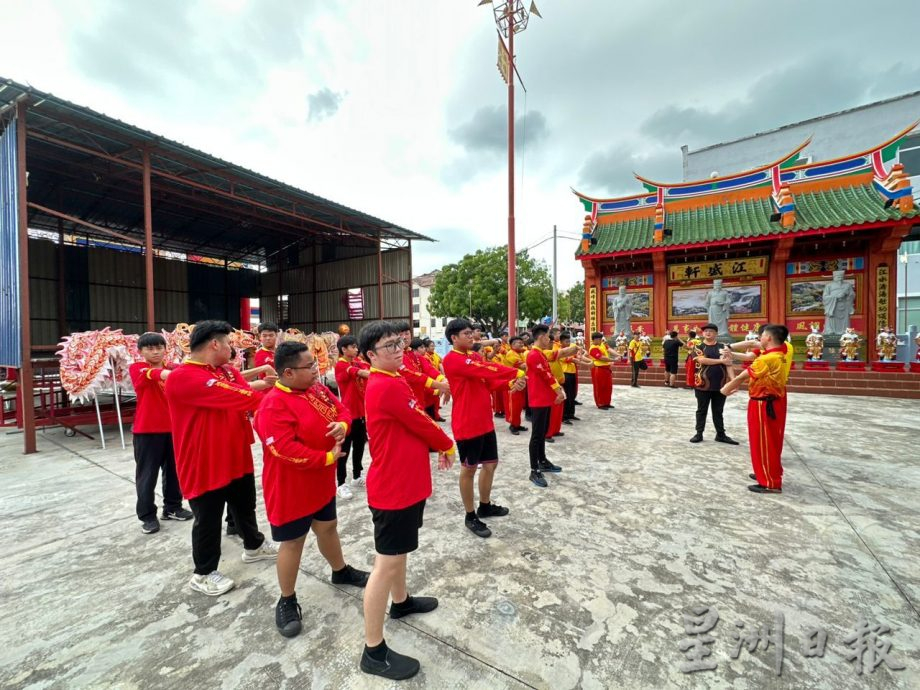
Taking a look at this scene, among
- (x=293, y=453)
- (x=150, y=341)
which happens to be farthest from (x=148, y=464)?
(x=293, y=453)

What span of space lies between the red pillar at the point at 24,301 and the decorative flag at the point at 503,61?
10.3 meters

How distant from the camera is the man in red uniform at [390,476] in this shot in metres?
1.88

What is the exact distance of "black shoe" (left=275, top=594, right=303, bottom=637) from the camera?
2.15 metres

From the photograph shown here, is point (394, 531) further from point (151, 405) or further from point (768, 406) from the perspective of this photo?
point (768, 406)

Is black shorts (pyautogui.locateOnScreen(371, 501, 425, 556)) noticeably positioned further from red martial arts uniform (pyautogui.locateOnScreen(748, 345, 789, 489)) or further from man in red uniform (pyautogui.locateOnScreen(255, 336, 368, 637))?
red martial arts uniform (pyautogui.locateOnScreen(748, 345, 789, 489))

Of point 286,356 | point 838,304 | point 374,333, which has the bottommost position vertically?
point 286,356

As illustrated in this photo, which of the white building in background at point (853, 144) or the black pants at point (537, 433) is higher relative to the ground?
the white building in background at point (853, 144)

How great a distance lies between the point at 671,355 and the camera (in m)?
11.1

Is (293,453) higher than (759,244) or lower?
lower

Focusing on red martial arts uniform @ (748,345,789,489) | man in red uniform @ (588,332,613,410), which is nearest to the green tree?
man in red uniform @ (588,332,613,410)

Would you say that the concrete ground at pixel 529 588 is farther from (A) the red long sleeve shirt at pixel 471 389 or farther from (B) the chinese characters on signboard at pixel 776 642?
(A) the red long sleeve shirt at pixel 471 389

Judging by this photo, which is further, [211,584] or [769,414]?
[769,414]

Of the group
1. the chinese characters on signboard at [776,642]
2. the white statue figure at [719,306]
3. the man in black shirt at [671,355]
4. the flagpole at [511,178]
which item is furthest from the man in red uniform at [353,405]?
the white statue figure at [719,306]

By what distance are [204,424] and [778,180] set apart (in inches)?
666
